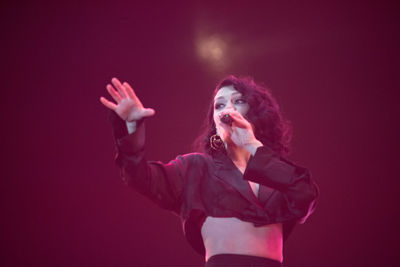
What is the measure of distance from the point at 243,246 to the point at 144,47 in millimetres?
1973

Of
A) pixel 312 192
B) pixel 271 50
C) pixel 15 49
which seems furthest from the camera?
pixel 271 50

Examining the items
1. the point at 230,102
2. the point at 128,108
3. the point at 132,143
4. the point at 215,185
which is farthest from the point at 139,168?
the point at 230,102

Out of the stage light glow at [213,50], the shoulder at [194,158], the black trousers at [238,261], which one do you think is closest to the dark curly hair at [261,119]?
the shoulder at [194,158]

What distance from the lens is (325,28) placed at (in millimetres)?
2686

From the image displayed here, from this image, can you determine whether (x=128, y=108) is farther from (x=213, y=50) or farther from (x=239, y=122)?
(x=213, y=50)

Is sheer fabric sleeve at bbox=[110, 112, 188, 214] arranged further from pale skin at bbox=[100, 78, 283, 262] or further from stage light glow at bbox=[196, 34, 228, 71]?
stage light glow at bbox=[196, 34, 228, 71]

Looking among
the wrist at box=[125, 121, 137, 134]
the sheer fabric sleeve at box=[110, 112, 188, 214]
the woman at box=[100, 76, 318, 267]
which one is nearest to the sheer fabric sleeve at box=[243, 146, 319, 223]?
the woman at box=[100, 76, 318, 267]

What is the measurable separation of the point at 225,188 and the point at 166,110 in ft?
5.22

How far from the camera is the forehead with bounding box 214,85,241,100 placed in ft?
5.53

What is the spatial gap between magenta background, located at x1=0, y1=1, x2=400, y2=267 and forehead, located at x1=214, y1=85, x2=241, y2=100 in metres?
1.12

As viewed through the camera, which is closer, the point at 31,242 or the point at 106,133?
the point at 31,242

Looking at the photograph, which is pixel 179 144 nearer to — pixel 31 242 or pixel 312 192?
pixel 31 242

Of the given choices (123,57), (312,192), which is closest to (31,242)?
(123,57)

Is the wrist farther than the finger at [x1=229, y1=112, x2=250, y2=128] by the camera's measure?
No
